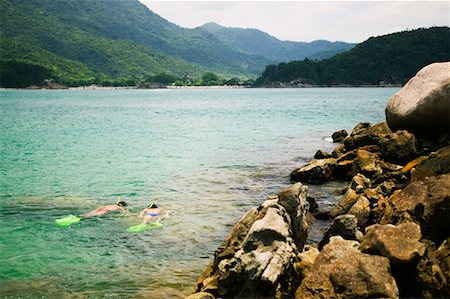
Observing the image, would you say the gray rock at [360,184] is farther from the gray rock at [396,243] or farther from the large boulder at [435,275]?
the large boulder at [435,275]

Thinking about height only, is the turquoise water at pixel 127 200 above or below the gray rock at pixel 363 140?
below

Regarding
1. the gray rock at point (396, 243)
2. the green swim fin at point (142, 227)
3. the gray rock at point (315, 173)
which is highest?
the gray rock at point (396, 243)

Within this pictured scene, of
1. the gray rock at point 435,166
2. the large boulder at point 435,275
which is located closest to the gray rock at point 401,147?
the gray rock at point 435,166

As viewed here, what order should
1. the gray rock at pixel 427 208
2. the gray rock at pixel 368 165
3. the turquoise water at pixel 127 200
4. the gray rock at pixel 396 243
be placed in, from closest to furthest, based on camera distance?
the gray rock at pixel 396 243 < the gray rock at pixel 427 208 < the turquoise water at pixel 127 200 < the gray rock at pixel 368 165

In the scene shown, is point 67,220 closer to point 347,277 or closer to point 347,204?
point 347,204

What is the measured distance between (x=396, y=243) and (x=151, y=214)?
10.3 meters

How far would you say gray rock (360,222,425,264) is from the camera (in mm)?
8078

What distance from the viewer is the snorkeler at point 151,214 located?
16.0 meters

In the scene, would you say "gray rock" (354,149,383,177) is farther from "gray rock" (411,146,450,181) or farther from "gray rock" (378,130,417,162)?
"gray rock" (411,146,450,181)

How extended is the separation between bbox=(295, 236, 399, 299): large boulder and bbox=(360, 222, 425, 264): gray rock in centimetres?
26

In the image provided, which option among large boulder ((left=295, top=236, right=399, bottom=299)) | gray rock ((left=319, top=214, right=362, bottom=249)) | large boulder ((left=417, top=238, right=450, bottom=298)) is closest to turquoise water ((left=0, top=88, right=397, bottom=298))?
large boulder ((left=295, top=236, right=399, bottom=299))

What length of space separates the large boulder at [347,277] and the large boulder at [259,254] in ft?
2.08

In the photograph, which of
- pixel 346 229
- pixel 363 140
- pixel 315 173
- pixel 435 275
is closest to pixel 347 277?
pixel 435 275

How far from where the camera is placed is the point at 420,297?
7.89m
